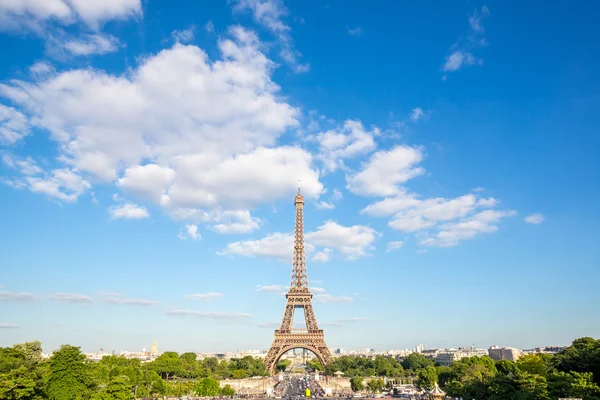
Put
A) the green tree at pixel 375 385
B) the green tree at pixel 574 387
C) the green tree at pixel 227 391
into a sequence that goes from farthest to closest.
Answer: the green tree at pixel 375 385, the green tree at pixel 227 391, the green tree at pixel 574 387

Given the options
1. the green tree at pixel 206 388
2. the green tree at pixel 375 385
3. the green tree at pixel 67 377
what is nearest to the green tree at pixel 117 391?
the green tree at pixel 67 377

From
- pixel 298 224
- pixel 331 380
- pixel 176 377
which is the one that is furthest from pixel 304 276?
pixel 176 377

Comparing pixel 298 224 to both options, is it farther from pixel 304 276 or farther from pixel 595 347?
pixel 595 347

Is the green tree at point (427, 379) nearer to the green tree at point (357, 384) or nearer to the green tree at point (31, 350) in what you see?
the green tree at point (357, 384)

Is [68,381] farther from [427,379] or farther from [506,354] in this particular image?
[506,354]

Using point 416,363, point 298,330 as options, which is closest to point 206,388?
point 298,330

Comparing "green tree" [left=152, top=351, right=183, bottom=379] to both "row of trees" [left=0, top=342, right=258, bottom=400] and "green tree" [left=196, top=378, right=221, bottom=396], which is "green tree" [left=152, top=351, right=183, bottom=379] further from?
"green tree" [left=196, top=378, right=221, bottom=396]
